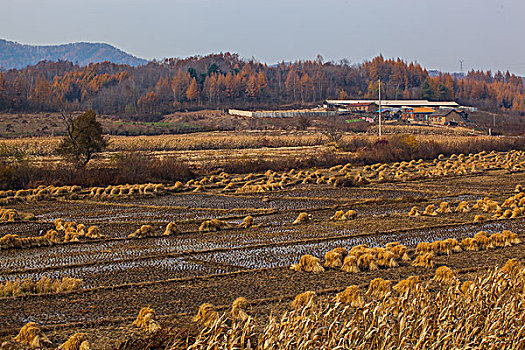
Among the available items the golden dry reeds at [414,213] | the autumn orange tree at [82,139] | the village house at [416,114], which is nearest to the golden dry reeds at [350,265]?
the golden dry reeds at [414,213]

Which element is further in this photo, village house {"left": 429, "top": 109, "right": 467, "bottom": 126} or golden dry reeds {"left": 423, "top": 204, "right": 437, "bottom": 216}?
village house {"left": 429, "top": 109, "right": 467, "bottom": 126}

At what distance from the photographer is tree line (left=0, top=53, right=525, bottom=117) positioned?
98312mm

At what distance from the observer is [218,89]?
108m

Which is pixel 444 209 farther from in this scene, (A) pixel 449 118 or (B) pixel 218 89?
(B) pixel 218 89

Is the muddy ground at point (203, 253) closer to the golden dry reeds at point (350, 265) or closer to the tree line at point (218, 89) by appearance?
the golden dry reeds at point (350, 265)

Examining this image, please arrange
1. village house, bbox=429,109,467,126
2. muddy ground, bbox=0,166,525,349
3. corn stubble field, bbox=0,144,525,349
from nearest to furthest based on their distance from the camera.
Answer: corn stubble field, bbox=0,144,525,349, muddy ground, bbox=0,166,525,349, village house, bbox=429,109,467,126

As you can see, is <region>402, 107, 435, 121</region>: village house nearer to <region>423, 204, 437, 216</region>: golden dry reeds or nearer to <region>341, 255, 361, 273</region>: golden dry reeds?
<region>423, 204, 437, 216</region>: golden dry reeds

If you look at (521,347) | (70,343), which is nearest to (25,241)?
(70,343)

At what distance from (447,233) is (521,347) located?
13.2 metres

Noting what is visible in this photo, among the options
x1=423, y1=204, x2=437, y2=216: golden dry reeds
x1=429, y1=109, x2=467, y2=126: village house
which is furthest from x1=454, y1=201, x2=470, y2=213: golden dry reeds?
x1=429, y1=109, x2=467, y2=126: village house

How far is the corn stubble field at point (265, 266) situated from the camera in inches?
297

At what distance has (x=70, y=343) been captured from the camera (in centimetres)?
888

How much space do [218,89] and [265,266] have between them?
3698 inches

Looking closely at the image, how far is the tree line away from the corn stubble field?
6090 cm
